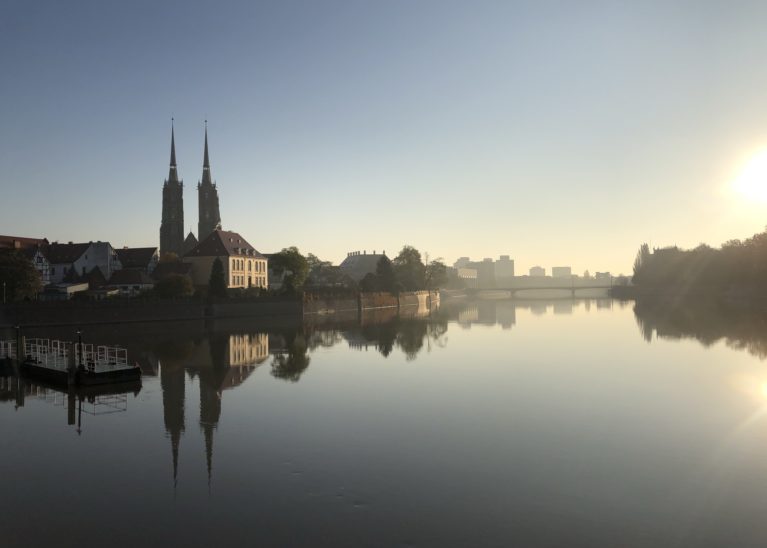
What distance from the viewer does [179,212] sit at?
478 feet

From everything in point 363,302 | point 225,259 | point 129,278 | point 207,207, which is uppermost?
point 207,207

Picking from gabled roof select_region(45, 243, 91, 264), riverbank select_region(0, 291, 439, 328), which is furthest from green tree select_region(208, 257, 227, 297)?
gabled roof select_region(45, 243, 91, 264)

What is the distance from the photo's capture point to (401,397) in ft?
84.4

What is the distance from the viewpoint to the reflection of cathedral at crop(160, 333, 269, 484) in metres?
20.9

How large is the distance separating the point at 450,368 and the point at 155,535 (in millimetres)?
24134

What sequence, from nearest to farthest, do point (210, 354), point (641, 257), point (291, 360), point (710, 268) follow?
point (291, 360), point (210, 354), point (710, 268), point (641, 257)

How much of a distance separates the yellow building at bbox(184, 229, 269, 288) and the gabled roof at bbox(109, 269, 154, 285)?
819cm

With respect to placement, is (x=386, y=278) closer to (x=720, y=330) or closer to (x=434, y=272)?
(x=434, y=272)

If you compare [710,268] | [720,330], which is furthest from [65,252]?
[710,268]

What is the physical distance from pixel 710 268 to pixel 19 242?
136 m

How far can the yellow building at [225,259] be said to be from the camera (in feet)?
308

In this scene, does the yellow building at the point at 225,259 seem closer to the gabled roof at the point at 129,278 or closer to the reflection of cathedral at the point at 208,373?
the gabled roof at the point at 129,278

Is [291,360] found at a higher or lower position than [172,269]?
lower

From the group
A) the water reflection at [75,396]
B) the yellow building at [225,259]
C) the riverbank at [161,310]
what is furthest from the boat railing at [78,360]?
the yellow building at [225,259]
